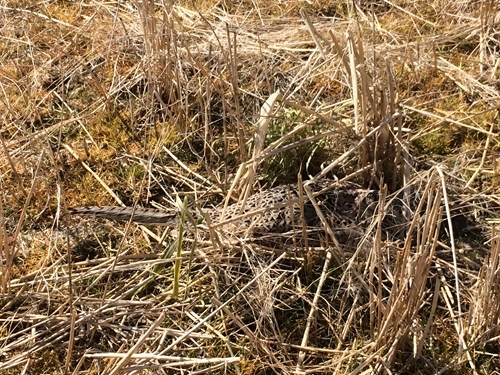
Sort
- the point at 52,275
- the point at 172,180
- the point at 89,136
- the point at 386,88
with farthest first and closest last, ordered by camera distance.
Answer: the point at 89,136, the point at 172,180, the point at 386,88, the point at 52,275

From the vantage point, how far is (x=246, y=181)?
7.50 feet

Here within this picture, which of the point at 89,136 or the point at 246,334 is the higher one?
the point at 89,136

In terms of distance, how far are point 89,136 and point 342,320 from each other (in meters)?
1.43

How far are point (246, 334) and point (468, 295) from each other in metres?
Answer: 0.74

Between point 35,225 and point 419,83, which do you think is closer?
point 35,225

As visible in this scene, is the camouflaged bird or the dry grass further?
the camouflaged bird

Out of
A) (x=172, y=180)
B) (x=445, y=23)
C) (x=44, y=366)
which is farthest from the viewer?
(x=445, y=23)

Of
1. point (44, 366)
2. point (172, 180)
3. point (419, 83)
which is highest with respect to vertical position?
point (419, 83)

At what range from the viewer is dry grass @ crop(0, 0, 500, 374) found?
1923mm

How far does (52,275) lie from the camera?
2.17 metres

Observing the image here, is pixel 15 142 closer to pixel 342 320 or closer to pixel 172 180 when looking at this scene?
pixel 172 180

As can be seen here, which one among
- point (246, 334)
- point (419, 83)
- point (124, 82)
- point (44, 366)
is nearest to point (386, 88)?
point (419, 83)

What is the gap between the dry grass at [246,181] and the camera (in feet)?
6.31

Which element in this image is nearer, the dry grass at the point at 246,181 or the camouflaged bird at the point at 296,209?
the dry grass at the point at 246,181
